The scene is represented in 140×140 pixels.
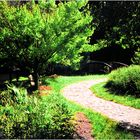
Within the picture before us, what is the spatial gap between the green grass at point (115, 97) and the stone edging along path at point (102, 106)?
10.6 inches

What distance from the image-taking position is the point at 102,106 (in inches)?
549

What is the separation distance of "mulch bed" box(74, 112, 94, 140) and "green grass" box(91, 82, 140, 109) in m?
2.96

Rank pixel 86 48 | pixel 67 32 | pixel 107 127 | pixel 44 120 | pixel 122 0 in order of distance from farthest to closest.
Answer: pixel 86 48 → pixel 67 32 → pixel 122 0 → pixel 107 127 → pixel 44 120

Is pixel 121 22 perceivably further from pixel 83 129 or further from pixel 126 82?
pixel 126 82

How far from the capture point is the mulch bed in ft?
31.7

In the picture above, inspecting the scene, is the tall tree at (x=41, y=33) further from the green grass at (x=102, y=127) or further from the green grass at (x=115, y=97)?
the green grass at (x=102, y=127)

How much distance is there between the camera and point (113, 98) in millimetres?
15219

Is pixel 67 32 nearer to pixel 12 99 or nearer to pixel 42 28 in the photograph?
pixel 42 28

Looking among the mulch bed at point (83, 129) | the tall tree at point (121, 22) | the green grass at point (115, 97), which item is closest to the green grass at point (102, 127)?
the mulch bed at point (83, 129)

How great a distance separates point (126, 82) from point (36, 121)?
8.11 meters

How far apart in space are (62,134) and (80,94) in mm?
7805

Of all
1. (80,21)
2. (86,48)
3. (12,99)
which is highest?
(80,21)

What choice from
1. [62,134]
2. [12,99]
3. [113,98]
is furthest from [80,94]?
[62,134]

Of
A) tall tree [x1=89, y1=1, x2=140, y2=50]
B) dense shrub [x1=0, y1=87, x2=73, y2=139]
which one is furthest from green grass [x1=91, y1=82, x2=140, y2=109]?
dense shrub [x1=0, y1=87, x2=73, y2=139]
